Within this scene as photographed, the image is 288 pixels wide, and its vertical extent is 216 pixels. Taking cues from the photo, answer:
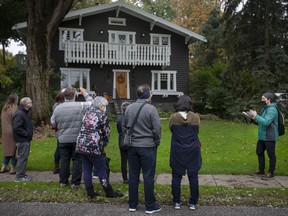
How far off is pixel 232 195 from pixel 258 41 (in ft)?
62.3

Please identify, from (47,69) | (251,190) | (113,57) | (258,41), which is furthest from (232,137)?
(113,57)

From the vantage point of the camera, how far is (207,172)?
8.12m

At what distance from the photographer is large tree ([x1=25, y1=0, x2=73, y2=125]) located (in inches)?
624

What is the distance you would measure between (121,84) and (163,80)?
3502 mm

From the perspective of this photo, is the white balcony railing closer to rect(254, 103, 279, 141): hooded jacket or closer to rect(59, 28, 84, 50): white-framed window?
rect(59, 28, 84, 50): white-framed window

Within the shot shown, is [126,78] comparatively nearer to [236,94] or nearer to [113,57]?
[113,57]

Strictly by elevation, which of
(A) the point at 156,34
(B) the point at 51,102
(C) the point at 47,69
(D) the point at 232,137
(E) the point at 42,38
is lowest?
(D) the point at 232,137

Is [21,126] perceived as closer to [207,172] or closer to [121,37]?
[207,172]

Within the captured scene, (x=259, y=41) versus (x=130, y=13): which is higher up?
(x=130, y=13)

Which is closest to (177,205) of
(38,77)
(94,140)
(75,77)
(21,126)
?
(94,140)

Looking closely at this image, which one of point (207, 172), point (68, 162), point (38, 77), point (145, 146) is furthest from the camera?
point (38, 77)

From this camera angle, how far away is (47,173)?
7961 mm

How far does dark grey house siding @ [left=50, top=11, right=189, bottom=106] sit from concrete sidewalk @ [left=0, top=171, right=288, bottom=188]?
18.2m

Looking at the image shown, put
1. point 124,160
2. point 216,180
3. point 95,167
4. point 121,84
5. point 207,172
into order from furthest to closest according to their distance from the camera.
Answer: point 121,84 → point 207,172 → point 216,180 → point 124,160 → point 95,167
